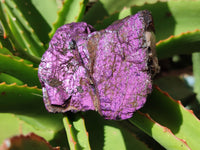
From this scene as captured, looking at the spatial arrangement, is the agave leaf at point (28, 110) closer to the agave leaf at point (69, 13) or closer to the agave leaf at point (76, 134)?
the agave leaf at point (76, 134)

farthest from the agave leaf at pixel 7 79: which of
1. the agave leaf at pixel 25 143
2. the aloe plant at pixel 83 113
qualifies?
the agave leaf at pixel 25 143

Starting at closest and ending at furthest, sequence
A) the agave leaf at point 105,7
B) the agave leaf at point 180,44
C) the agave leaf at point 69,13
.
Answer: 1. the agave leaf at point 180,44
2. the agave leaf at point 69,13
3. the agave leaf at point 105,7

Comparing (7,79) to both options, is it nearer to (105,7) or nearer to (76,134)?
(76,134)

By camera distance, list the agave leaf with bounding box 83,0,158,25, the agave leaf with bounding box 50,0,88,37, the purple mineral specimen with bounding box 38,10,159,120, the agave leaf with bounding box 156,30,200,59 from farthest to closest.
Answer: the agave leaf with bounding box 83,0,158,25
the agave leaf with bounding box 50,0,88,37
the agave leaf with bounding box 156,30,200,59
the purple mineral specimen with bounding box 38,10,159,120

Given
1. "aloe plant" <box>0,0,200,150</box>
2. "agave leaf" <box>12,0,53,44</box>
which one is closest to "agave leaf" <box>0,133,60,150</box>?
"aloe plant" <box>0,0,200,150</box>

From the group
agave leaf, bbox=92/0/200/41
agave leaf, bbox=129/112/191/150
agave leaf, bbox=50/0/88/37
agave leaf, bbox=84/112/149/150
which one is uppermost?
agave leaf, bbox=50/0/88/37

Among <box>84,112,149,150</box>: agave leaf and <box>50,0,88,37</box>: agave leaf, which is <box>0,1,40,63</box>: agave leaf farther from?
<box>84,112,149,150</box>: agave leaf
